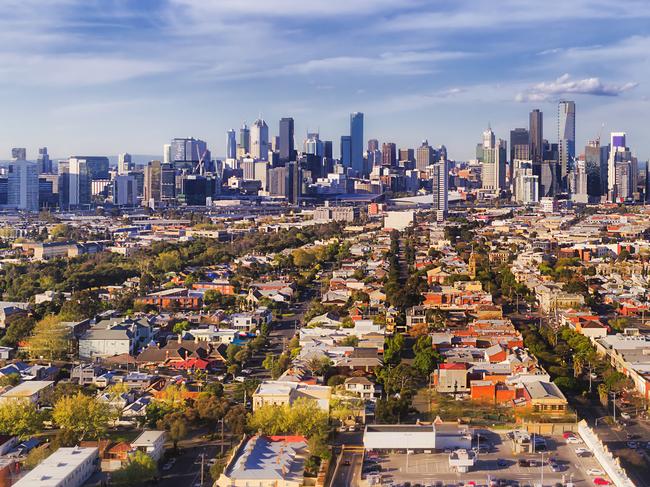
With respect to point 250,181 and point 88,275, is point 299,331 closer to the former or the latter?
point 88,275

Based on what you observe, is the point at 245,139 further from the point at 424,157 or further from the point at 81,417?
the point at 81,417

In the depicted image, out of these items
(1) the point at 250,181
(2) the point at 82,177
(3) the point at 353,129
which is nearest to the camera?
(2) the point at 82,177

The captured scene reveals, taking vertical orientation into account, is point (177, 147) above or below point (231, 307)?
above

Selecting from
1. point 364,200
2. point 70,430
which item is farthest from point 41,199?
point 70,430

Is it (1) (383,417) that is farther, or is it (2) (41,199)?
(2) (41,199)

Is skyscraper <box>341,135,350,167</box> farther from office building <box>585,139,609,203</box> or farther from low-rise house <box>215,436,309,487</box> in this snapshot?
low-rise house <box>215,436,309,487</box>

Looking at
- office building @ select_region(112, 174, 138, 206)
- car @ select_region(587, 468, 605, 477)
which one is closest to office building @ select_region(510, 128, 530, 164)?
office building @ select_region(112, 174, 138, 206)

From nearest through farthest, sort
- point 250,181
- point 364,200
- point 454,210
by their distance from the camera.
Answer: point 454,210 → point 364,200 → point 250,181
